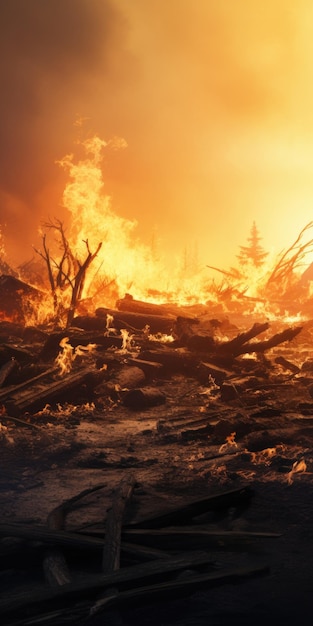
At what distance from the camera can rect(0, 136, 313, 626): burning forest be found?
11.1ft

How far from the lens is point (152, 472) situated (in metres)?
6.25

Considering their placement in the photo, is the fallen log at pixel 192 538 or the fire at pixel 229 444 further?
the fire at pixel 229 444

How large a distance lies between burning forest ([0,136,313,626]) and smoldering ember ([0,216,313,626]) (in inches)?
0.7

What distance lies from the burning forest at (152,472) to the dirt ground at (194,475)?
2 centimetres

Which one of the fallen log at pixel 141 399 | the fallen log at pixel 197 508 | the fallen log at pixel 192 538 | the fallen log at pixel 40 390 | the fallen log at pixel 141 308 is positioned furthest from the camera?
the fallen log at pixel 141 308

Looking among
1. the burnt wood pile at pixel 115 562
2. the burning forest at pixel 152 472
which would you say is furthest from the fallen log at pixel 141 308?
the burnt wood pile at pixel 115 562

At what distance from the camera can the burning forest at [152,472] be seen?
11.1 feet

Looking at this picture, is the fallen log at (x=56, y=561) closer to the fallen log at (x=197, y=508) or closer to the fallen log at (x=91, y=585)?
the fallen log at (x=91, y=585)

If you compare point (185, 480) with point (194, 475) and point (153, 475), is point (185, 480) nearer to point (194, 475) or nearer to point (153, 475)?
point (194, 475)

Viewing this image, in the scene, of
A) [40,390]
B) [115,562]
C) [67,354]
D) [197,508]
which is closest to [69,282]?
[67,354]

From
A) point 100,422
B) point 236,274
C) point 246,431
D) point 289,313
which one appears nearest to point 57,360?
point 100,422

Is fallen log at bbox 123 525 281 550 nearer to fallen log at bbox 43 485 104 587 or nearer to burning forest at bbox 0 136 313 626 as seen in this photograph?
burning forest at bbox 0 136 313 626

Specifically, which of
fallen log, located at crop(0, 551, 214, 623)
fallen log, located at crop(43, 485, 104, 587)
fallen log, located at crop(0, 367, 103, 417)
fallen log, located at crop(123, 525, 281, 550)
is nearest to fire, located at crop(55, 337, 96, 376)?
fallen log, located at crop(0, 367, 103, 417)

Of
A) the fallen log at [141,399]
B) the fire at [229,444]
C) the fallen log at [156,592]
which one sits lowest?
the fallen log at [156,592]
